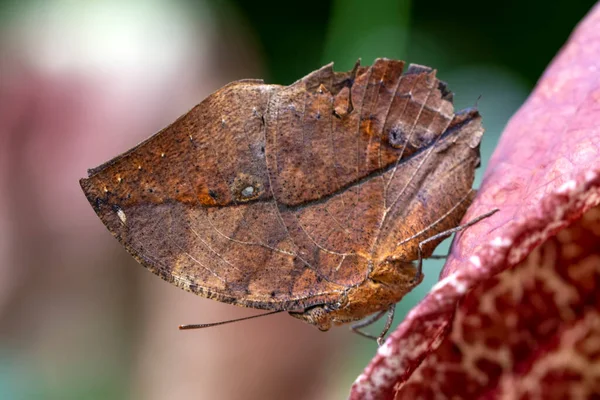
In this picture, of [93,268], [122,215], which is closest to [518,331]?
[122,215]

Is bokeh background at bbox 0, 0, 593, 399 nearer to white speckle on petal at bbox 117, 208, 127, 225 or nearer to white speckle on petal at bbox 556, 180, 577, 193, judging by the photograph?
white speckle on petal at bbox 117, 208, 127, 225

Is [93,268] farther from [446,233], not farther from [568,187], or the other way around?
[568,187]

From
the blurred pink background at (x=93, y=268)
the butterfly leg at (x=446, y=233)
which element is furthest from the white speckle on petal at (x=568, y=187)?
the blurred pink background at (x=93, y=268)

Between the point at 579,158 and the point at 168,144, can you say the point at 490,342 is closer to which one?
the point at 579,158

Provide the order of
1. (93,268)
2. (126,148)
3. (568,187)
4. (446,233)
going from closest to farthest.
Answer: (568,187) → (446,233) → (126,148) → (93,268)

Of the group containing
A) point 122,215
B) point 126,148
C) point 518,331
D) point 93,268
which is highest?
point 126,148

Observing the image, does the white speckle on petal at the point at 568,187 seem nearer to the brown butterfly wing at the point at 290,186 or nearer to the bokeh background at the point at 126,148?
the brown butterfly wing at the point at 290,186
